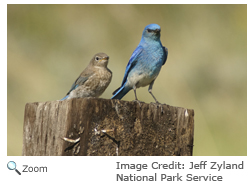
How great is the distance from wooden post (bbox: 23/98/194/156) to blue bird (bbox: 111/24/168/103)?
162cm

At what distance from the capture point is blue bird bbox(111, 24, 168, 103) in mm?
5242

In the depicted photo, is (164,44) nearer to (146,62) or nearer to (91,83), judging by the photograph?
(146,62)

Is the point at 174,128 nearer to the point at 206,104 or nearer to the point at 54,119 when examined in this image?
the point at 54,119

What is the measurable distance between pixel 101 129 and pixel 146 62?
2152 millimetres

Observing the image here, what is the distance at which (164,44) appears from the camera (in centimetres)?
704

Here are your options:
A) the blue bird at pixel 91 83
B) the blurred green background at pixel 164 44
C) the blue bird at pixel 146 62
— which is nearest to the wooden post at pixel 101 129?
the blue bird at pixel 146 62

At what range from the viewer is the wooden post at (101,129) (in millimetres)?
3225

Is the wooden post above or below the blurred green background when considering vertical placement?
below

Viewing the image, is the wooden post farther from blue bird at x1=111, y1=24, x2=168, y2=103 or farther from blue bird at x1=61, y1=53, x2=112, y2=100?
blue bird at x1=61, y1=53, x2=112, y2=100

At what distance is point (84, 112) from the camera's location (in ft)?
10.6

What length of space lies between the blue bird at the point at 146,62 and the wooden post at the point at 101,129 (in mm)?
1624
